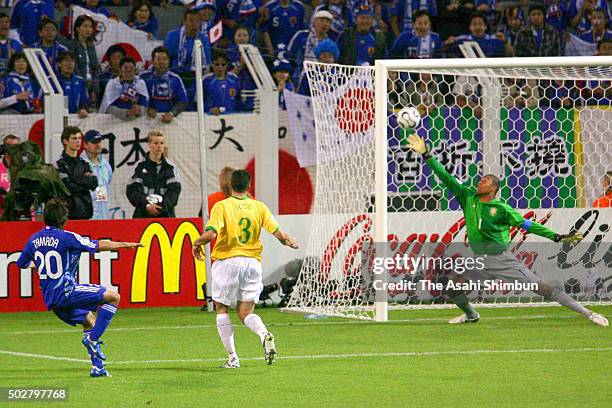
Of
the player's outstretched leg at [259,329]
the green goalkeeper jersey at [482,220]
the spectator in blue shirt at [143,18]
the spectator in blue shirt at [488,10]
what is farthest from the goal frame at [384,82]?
the spectator in blue shirt at [488,10]

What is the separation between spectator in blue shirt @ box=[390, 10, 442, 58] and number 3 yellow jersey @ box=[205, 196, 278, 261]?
916 centimetres

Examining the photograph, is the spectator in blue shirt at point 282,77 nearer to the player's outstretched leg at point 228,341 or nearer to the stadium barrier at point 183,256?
the stadium barrier at point 183,256

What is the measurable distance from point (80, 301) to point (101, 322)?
25cm

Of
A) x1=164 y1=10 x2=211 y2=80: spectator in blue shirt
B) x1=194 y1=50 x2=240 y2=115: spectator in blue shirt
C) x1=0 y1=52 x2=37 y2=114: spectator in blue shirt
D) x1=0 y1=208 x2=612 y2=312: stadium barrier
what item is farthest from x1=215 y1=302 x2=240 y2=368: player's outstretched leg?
x1=164 y1=10 x2=211 y2=80: spectator in blue shirt

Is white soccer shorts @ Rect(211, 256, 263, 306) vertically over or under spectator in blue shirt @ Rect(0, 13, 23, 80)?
under

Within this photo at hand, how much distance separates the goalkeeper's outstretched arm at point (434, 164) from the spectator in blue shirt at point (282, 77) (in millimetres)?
4010

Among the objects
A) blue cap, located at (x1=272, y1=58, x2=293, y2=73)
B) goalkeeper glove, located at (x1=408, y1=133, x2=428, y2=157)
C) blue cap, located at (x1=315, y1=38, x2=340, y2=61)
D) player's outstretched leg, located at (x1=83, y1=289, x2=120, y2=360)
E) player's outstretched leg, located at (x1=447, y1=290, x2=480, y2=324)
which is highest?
blue cap, located at (x1=315, y1=38, x2=340, y2=61)

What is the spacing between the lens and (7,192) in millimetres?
16016

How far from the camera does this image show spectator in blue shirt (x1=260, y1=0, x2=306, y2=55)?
770 inches

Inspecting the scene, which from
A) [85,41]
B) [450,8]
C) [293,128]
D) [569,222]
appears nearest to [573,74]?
[569,222]

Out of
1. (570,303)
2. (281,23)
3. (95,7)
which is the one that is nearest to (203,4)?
(281,23)

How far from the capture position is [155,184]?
53.8ft

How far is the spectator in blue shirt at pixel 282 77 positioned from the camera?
1761 cm

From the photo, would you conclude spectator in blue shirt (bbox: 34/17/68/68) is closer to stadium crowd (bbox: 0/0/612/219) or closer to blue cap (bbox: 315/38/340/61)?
stadium crowd (bbox: 0/0/612/219)
